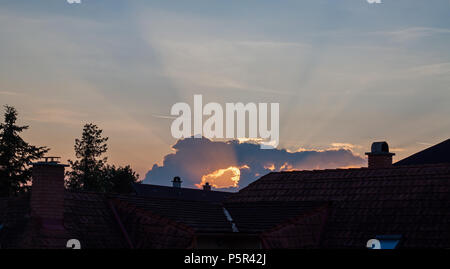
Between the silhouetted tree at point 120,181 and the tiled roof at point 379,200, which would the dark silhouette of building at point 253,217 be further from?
the silhouetted tree at point 120,181

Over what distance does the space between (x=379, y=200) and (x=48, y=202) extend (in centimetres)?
1650

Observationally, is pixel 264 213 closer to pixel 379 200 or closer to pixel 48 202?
pixel 379 200

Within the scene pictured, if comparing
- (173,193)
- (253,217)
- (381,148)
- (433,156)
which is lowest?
(253,217)

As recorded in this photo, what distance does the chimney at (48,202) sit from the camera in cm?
2983

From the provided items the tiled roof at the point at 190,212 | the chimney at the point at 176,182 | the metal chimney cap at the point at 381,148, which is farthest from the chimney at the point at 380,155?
the chimney at the point at 176,182

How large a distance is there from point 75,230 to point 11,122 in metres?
44.4

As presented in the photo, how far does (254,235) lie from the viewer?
30516 mm

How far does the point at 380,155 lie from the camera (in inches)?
1553

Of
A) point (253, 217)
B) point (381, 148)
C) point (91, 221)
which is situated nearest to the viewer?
point (91, 221)

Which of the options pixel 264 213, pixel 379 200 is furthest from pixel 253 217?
pixel 379 200

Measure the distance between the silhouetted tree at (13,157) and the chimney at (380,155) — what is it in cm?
4169

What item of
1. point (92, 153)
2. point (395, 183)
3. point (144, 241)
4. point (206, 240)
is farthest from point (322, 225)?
point (92, 153)
